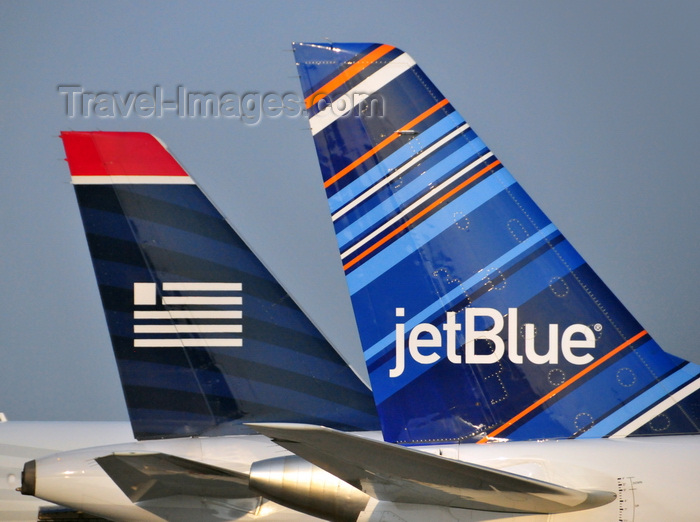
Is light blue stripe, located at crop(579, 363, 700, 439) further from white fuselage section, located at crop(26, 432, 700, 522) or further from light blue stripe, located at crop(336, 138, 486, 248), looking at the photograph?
light blue stripe, located at crop(336, 138, 486, 248)

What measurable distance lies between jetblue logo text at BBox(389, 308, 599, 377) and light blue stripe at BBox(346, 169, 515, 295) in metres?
0.28

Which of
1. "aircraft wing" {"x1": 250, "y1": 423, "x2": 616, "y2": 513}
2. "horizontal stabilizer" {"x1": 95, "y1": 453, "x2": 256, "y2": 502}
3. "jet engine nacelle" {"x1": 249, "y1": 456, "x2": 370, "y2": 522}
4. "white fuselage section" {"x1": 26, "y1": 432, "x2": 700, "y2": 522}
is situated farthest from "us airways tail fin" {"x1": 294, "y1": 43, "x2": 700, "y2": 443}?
"horizontal stabilizer" {"x1": 95, "y1": 453, "x2": 256, "y2": 502}

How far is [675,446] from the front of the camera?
4527 millimetres

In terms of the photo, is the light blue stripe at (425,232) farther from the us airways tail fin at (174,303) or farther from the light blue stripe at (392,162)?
the us airways tail fin at (174,303)

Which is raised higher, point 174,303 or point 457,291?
point 174,303

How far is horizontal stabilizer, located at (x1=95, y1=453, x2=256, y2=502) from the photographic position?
15.3 ft

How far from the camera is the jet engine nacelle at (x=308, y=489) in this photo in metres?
4.35

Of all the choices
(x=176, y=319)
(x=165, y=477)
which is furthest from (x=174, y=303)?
(x=165, y=477)

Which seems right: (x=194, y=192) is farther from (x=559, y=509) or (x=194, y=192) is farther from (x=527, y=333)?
(x=559, y=509)

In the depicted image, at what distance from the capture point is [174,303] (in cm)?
766

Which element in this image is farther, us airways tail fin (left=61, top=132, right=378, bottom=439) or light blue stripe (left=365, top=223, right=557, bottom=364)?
us airways tail fin (left=61, top=132, right=378, bottom=439)

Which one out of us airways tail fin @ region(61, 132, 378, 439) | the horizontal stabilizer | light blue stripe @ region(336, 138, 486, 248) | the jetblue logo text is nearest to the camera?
the horizontal stabilizer

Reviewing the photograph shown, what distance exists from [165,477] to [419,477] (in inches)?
89.1

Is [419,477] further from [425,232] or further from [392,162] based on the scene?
[392,162]
